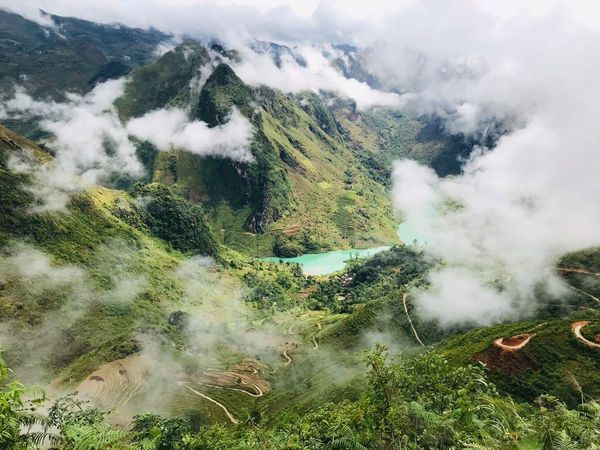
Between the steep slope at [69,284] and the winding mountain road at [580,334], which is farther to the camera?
the steep slope at [69,284]

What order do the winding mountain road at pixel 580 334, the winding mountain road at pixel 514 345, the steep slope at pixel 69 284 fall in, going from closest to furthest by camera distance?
the winding mountain road at pixel 580 334 < the winding mountain road at pixel 514 345 < the steep slope at pixel 69 284

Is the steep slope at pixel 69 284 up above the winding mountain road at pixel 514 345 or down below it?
below

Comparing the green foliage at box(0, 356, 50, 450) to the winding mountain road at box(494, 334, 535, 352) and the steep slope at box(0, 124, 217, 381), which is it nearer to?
the winding mountain road at box(494, 334, 535, 352)

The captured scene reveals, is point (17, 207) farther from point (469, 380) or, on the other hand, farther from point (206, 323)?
point (469, 380)

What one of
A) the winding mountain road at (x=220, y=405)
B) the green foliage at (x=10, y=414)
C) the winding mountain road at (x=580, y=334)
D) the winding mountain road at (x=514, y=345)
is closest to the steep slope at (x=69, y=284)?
the winding mountain road at (x=220, y=405)

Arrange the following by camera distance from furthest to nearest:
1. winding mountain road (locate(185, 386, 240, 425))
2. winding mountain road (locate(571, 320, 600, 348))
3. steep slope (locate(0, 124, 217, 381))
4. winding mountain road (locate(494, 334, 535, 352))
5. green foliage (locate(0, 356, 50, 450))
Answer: steep slope (locate(0, 124, 217, 381)) < winding mountain road (locate(185, 386, 240, 425)) < winding mountain road (locate(494, 334, 535, 352)) < winding mountain road (locate(571, 320, 600, 348)) < green foliage (locate(0, 356, 50, 450))

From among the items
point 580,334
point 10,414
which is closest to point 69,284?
point 580,334

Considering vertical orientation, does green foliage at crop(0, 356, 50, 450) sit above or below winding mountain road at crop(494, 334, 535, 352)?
above

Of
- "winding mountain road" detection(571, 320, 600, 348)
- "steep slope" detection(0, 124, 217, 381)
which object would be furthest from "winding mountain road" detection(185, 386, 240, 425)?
"winding mountain road" detection(571, 320, 600, 348)

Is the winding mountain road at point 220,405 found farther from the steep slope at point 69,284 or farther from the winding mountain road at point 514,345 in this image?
the winding mountain road at point 514,345

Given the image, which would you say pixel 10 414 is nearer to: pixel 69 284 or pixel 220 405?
pixel 220 405

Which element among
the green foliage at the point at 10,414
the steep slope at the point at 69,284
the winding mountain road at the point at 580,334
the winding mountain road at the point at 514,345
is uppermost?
the green foliage at the point at 10,414
